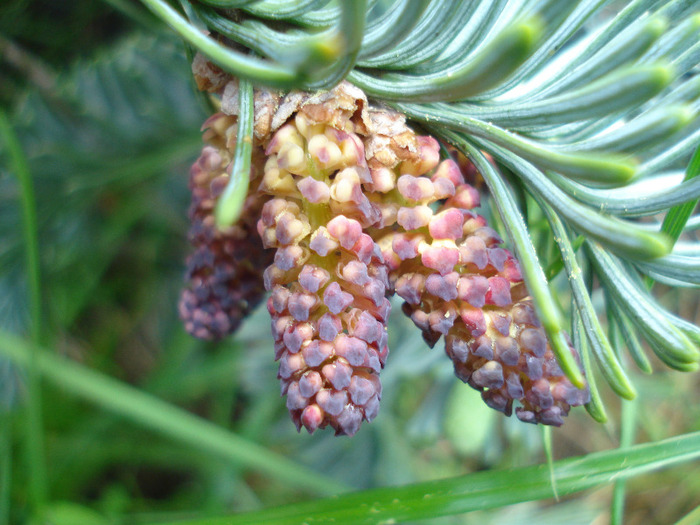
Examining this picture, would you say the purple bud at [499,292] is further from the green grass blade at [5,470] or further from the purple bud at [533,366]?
the green grass blade at [5,470]

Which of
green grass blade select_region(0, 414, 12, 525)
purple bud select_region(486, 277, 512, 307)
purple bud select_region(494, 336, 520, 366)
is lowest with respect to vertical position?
green grass blade select_region(0, 414, 12, 525)

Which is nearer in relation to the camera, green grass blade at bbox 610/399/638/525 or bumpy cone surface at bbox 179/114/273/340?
bumpy cone surface at bbox 179/114/273/340

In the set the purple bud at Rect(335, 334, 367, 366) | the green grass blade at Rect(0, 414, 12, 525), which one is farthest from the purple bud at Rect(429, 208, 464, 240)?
the green grass blade at Rect(0, 414, 12, 525)

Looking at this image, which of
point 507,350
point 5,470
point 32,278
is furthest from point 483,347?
point 5,470

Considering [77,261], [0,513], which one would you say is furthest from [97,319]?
[0,513]

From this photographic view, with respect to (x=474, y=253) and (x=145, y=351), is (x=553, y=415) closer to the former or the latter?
(x=474, y=253)

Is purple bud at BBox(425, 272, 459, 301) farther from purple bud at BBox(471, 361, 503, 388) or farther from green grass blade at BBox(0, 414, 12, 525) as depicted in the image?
green grass blade at BBox(0, 414, 12, 525)
